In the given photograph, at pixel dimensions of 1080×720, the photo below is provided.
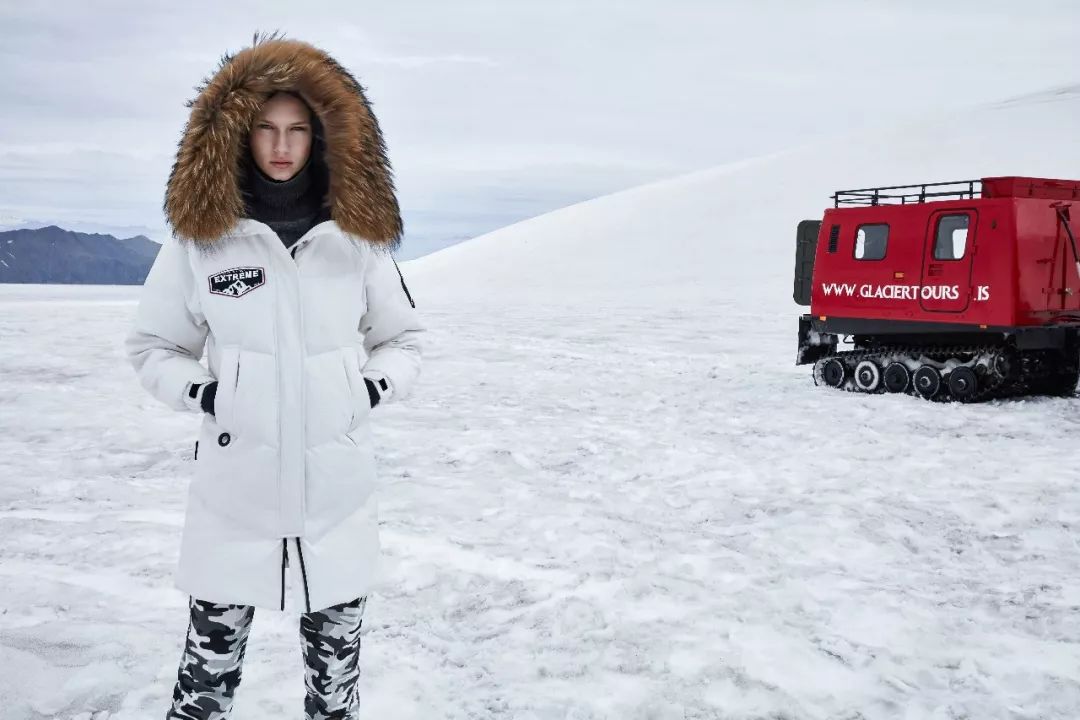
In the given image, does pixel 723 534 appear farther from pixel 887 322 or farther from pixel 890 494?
pixel 887 322

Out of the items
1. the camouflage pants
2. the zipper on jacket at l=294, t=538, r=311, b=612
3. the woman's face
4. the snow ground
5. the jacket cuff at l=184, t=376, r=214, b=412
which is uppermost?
the woman's face

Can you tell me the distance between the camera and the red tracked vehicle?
1012cm

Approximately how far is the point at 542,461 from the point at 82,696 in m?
4.30

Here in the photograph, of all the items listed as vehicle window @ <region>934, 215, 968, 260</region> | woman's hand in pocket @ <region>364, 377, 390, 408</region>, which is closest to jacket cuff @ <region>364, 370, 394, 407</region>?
woman's hand in pocket @ <region>364, 377, 390, 408</region>

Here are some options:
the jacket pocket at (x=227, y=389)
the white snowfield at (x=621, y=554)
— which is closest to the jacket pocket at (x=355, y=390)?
the jacket pocket at (x=227, y=389)

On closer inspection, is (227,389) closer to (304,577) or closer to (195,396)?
(195,396)

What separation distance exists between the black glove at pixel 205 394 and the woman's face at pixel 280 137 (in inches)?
23.8

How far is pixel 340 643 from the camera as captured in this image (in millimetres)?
2543

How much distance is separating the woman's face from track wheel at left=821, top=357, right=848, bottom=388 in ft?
33.8

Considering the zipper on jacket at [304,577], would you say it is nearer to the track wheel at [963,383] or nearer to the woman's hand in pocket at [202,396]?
the woman's hand in pocket at [202,396]

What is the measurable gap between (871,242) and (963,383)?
7.36 feet

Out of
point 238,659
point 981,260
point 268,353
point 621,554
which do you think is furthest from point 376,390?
point 981,260

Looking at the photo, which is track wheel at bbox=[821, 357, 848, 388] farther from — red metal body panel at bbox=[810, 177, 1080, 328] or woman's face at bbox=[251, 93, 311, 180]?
woman's face at bbox=[251, 93, 311, 180]

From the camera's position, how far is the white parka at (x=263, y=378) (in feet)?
7.77
